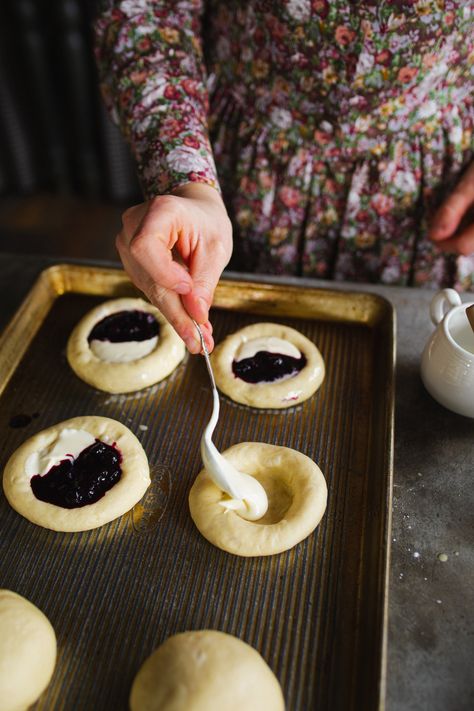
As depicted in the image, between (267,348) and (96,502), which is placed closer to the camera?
(96,502)

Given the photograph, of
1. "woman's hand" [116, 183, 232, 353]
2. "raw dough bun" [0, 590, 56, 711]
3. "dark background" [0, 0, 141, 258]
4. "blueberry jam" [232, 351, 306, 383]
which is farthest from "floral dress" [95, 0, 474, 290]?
"dark background" [0, 0, 141, 258]

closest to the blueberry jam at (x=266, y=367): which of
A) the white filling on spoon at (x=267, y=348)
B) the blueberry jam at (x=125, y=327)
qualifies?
the white filling on spoon at (x=267, y=348)

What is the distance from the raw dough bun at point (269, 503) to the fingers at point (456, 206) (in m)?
0.81

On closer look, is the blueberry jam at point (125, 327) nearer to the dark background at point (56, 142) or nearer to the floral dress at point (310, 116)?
the floral dress at point (310, 116)

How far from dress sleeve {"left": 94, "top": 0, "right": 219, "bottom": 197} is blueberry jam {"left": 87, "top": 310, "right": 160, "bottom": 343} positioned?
37 centimetres

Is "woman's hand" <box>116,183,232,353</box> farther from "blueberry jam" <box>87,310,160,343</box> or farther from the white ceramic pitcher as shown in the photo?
the white ceramic pitcher

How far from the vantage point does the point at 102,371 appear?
1631 mm

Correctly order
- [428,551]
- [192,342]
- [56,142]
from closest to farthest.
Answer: [428,551]
[192,342]
[56,142]

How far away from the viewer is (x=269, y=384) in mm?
1613

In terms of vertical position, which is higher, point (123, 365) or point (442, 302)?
point (442, 302)

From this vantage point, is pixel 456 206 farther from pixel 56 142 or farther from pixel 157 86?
pixel 56 142

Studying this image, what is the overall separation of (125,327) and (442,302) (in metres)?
0.90

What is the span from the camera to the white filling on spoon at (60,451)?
1.43 m

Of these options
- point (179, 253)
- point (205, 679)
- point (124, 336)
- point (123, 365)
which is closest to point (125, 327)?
point (124, 336)
